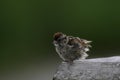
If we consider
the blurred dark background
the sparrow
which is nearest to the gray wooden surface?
the sparrow

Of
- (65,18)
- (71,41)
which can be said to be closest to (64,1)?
(65,18)

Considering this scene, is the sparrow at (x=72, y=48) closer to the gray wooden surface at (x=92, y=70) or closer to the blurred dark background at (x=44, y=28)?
the gray wooden surface at (x=92, y=70)

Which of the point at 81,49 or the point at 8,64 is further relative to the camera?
the point at 8,64

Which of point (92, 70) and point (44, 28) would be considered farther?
point (44, 28)

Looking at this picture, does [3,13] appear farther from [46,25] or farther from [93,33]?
[93,33]

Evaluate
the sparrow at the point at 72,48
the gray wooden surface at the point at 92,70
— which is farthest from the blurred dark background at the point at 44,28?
the gray wooden surface at the point at 92,70

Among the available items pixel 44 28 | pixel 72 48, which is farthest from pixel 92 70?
pixel 44 28

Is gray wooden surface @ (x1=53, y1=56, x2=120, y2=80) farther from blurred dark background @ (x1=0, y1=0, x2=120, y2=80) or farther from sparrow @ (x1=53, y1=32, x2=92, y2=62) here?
blurred dark background @ (x1=0, y1=0, x2=120, y2=80)

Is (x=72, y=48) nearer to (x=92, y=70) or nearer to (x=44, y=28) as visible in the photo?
(x=92, y=70)
